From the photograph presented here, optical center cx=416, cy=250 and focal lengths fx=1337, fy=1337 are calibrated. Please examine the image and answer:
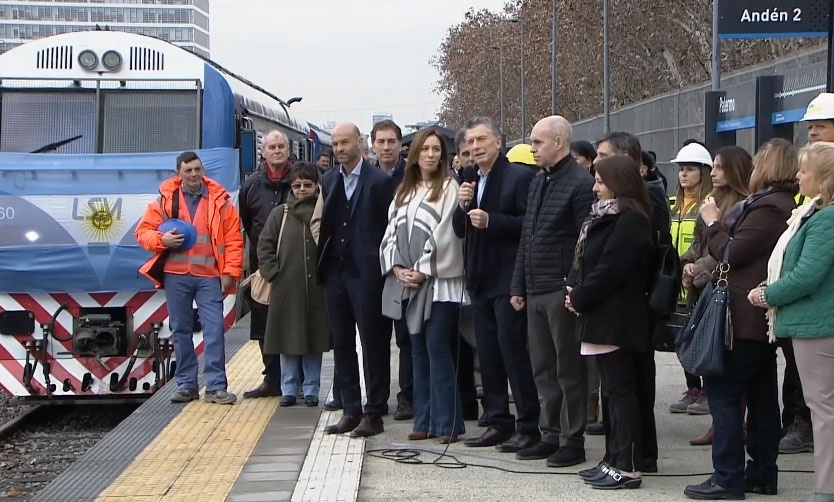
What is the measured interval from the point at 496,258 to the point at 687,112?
15161 millimetres

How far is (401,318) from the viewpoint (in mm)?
8695

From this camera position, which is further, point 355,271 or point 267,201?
point 267,201

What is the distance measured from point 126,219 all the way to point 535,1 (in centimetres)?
4099

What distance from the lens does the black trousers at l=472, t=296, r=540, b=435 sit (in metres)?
7.95

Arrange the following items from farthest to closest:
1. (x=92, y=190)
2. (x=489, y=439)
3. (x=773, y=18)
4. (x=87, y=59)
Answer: (x=87, y=59), (x=92, y=190), (x=773, y=18), (x=489, y=439)

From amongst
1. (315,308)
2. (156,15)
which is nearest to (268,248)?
(315,308)

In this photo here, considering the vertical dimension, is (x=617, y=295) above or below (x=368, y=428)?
above

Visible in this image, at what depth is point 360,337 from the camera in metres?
8.88

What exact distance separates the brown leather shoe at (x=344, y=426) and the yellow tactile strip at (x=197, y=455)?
0.49 m

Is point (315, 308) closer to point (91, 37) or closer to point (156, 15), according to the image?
point (91, 37)

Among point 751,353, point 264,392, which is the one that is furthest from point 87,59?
point 751,353

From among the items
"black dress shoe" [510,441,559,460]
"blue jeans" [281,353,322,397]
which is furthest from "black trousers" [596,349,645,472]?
"blue jeans" [281,353,322,397]

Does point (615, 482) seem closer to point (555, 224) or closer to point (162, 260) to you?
point (555, 224)

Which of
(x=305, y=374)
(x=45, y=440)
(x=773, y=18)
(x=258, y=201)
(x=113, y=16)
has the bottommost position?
(x=45, y=440)
